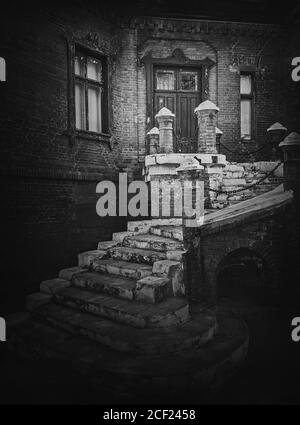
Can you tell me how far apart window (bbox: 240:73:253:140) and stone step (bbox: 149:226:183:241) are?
210 inches

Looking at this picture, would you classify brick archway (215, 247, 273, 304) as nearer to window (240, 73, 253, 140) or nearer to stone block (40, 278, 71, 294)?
stone block (40, 278, 71, 294)

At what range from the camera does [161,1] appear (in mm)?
9742

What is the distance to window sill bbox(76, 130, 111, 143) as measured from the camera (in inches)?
329

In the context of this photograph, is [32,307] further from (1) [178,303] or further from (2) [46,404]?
(1) [178,303]

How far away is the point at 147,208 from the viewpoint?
30.1 ft

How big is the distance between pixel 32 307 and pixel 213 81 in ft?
29.0

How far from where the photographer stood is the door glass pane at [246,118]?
10906 millimetres

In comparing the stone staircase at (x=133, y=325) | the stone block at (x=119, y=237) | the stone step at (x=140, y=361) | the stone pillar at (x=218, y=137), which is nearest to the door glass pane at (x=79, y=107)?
the stone block at (x=119, y=237)

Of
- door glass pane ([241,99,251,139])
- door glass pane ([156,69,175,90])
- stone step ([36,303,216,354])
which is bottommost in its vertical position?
stone step ([36,303,216,354])

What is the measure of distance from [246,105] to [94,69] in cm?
532

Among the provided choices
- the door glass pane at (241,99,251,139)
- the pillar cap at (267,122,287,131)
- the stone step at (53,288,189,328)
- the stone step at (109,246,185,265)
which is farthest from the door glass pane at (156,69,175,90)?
the stone step at (53,288,189,328)

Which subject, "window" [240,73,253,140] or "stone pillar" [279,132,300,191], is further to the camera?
"window" [240,73,253,140]

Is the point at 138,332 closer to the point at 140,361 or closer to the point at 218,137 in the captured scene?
the point at 140,361

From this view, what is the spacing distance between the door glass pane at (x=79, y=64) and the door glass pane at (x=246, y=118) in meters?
5.55
